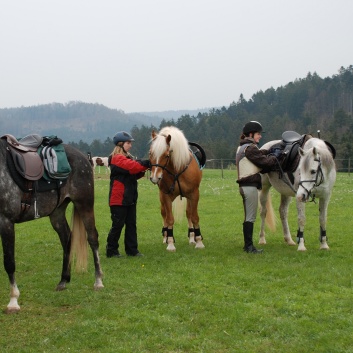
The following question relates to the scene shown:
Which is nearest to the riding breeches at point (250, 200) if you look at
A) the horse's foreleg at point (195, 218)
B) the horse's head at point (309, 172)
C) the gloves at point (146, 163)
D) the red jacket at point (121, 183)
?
the horse's head at point (309, 172)

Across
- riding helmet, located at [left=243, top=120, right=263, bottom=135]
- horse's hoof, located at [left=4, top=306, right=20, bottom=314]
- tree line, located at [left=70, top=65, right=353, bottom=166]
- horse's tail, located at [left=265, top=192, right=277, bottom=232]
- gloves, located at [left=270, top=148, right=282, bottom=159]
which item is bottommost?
horse's hoof, located at [left=4, top=306, right=20, bottom=314]

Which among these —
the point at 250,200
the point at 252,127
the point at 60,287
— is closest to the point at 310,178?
the point at 250,200

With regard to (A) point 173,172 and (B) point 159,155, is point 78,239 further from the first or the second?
(A) point 173,172

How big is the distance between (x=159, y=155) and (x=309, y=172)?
8.16 feet

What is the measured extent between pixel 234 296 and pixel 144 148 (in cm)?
8166

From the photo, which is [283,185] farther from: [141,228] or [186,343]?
[186,343]

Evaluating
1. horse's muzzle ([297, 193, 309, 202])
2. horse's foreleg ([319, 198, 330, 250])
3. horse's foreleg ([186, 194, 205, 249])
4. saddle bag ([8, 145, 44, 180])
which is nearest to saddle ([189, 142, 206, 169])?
horse's foreleg ([186, 194, 205, 249])

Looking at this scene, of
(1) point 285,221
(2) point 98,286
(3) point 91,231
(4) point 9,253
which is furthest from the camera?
(1) point 285,221

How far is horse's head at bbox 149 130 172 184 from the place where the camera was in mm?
7879

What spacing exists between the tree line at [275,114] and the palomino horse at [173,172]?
66.8m

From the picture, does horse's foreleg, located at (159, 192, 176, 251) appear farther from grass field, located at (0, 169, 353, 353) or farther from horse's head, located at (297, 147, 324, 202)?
horse's head, located at (297, 147, 324, 202)

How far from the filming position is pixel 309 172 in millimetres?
7906

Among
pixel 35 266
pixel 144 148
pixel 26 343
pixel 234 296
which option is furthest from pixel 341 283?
pixel 144 148

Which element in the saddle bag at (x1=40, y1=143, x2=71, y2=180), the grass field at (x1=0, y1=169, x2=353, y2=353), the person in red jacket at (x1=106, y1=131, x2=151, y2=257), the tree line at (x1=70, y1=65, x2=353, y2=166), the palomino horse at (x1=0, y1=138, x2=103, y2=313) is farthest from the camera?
the tree line at (x1=70, y1=65, x2=353, y2=166)
